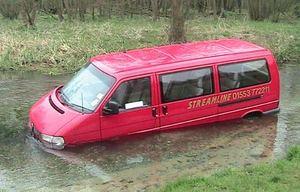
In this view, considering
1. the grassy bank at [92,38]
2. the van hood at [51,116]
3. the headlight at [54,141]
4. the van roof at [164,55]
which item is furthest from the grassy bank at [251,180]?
the grassy bank at [92,38]

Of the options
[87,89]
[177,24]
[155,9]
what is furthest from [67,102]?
[155,9]

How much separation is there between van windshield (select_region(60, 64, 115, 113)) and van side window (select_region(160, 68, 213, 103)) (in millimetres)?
1027

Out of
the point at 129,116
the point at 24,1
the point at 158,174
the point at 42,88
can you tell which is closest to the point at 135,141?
the point at 129,116

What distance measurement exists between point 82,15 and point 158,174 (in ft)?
49.3

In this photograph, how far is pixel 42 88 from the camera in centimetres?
1338

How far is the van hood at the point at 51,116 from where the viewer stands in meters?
9.16

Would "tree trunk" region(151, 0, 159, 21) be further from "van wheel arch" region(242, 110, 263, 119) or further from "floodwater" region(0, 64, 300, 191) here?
"van wheel arch" region(242, 110, 263, 119)

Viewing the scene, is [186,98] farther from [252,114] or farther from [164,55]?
[252,114]

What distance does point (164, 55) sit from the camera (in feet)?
33.9

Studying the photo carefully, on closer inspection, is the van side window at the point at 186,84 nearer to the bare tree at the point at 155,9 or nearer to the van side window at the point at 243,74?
the van side window at the point at 243,74

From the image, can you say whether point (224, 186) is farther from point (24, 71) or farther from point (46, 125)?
point (24, 71)

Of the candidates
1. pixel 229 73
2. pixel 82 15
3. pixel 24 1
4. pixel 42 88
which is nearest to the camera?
pixel 229 73

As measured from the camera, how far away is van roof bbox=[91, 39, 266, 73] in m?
9.86

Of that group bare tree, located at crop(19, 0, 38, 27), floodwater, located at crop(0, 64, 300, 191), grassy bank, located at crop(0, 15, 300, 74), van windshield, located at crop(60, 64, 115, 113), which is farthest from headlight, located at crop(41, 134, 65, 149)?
bare tree, located at crop(19, 0, 38, 27)
